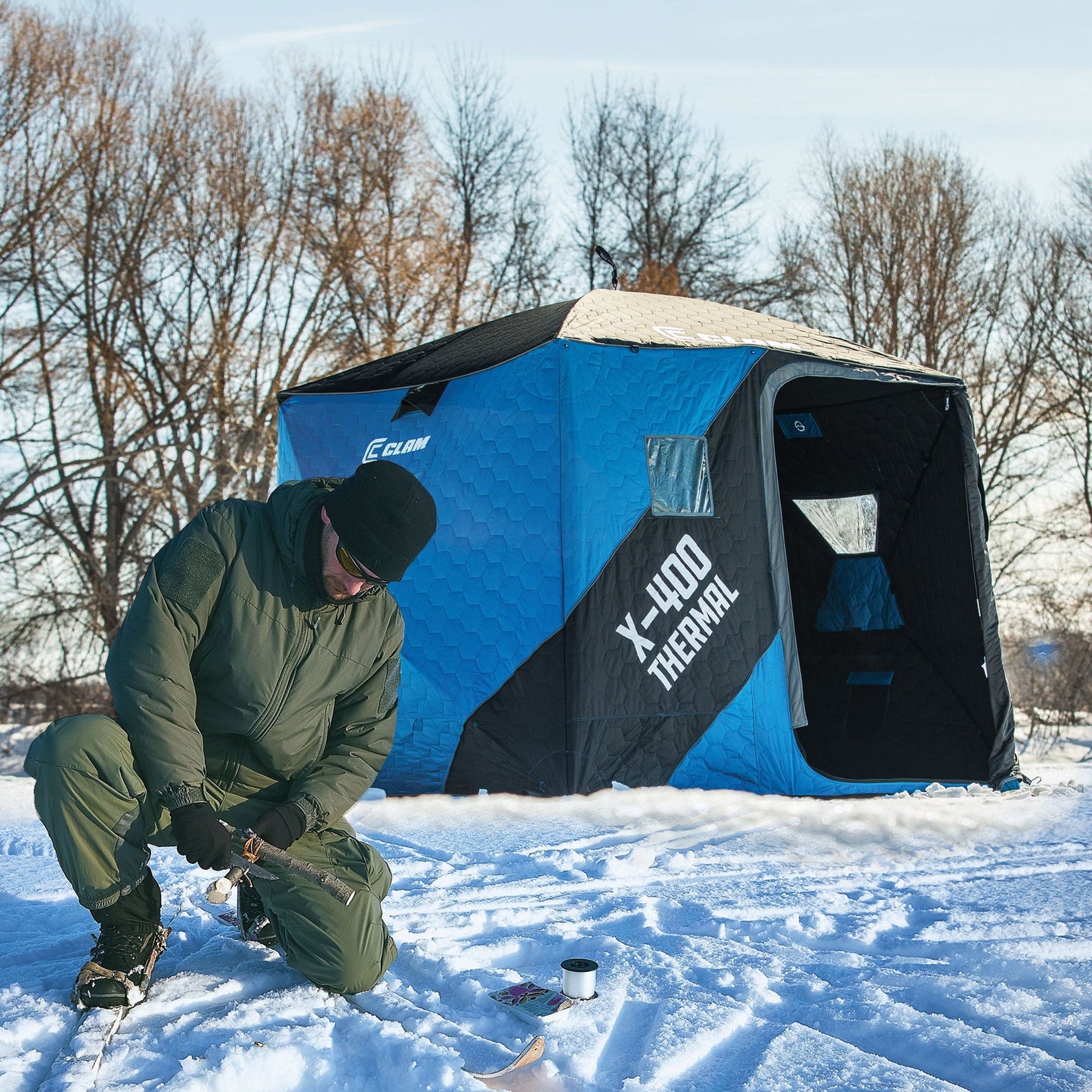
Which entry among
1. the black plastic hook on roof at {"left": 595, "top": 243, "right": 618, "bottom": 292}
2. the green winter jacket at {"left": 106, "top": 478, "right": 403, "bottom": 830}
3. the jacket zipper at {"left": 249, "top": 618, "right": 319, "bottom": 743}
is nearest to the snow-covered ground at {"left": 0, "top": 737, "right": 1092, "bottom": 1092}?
the green winter jacket at {"left": 106, "top": 478, "right": 403, "bottom": 830}

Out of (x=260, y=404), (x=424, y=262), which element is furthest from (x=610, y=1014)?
(x=424, y=262)

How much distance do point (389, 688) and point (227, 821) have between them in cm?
44

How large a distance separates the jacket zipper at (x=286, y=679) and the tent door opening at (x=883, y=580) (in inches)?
125

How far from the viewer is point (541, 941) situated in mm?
2549

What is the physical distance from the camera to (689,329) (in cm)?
468

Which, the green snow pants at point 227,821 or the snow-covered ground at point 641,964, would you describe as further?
the green snow pants at point 227,821

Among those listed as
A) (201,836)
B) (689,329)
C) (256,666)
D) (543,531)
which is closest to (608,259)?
(689,329)

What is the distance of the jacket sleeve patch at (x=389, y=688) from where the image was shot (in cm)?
233

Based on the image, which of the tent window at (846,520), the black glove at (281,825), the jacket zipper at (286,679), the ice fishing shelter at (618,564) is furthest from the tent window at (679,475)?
Answer: the black glove at (281,825)

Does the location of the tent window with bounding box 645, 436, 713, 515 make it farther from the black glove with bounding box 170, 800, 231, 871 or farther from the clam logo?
the black glove with bounding box 170, 800, 231, 871

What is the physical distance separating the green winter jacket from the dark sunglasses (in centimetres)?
7

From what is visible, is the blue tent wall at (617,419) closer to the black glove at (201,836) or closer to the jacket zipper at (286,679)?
the jacket zipper at (286,679)

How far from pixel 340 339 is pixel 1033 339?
1009 cm

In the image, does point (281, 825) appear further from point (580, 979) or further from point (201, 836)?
point (580, 979)
